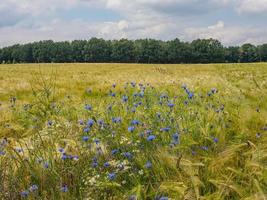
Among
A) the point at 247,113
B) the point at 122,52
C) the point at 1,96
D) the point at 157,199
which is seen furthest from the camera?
the point at 122,52

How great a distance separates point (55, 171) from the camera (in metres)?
3.45

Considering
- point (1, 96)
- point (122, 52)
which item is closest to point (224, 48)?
point (122, 52)

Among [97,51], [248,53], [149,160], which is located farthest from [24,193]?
[248,53]

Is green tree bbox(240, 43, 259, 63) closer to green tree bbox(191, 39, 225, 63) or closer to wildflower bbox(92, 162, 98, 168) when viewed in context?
green tree bbox(191, 39, 225, 63)

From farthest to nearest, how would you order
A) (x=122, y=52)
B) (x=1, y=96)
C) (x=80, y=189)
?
(x=122, y=52), (x=1, y=96), (x=80, y=189)

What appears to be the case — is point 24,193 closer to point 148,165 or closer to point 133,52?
point 148,165

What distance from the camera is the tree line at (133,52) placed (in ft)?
300

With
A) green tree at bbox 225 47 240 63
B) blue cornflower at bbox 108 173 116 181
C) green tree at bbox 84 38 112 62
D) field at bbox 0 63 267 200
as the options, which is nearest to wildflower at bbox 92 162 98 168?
field at bbox 0 63 267 200

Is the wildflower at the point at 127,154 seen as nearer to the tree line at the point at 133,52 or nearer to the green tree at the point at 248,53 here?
the tree line at the point at 133,52

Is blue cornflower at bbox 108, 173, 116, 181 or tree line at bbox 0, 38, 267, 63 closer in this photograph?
blue cornflower at bbox 108, 173, 116, 181

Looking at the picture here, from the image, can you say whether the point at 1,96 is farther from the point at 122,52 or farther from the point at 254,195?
the point at 122,52

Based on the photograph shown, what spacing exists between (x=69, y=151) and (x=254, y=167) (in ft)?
5.75

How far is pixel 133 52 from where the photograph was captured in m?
92.6

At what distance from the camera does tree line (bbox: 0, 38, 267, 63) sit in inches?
3602
